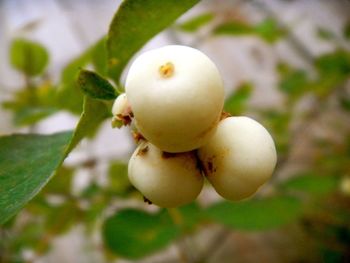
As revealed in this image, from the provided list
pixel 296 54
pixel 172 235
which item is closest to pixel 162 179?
pixel 172 235

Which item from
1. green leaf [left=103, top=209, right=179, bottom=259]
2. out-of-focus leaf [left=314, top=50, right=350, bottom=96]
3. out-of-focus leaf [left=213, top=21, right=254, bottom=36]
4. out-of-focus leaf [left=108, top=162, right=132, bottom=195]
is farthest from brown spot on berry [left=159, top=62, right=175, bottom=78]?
out-of-focus leaf [left=314, top=50, right=350, bottom=96]

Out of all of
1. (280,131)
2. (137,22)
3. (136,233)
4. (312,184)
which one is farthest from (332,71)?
(137,22)

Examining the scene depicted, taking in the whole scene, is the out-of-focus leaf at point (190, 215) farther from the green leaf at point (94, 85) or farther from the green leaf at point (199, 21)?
the green leaf at point (94, 85)

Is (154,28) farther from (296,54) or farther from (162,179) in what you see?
(296,54)

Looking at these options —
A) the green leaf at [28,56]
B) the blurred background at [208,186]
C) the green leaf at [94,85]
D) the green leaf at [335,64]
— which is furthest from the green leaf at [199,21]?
the green leaf at [94,85]

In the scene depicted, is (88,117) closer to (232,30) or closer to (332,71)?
(232,30)

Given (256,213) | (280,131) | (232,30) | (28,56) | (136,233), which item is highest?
(28,56)
